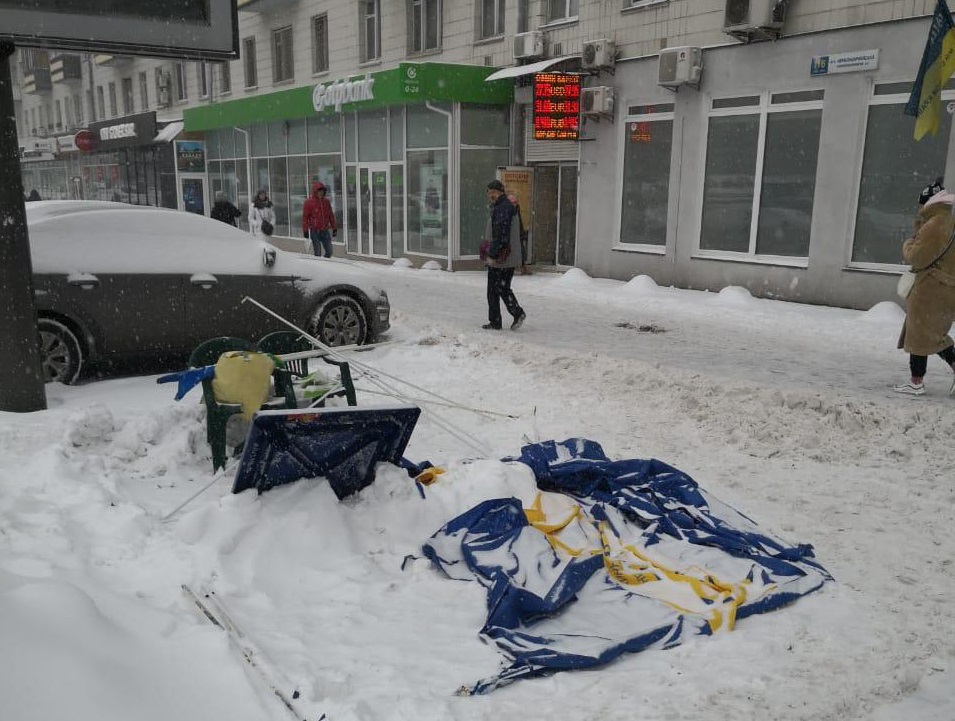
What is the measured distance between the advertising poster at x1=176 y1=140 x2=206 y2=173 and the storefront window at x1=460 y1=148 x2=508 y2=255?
50.2ft

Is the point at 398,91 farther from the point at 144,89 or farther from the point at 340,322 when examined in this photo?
the point at 144,89

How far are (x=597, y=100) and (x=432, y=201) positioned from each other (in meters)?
4.71

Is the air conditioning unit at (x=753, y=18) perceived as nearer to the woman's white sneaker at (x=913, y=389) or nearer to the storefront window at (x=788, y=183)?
the storefront window at (x=788, y=183)

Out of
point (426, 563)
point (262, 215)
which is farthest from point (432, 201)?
point (426, 563)

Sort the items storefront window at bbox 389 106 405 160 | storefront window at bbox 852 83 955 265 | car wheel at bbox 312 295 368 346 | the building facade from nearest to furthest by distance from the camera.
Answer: car wheel at bbox 312 295 368 346, storefront window at bbox 852 83 955 265, the building facade, storefront window at bbox 389 106 405 160

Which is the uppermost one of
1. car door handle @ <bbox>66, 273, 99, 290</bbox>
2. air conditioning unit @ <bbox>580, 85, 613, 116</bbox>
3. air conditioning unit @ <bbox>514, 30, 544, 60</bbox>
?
air conditioning unit @ <bbox>514, 30, 544, 60</bbox>

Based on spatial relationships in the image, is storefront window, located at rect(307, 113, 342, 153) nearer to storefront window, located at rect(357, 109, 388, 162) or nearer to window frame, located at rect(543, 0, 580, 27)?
storefront window, located at rect(357, 109, 388, 162)

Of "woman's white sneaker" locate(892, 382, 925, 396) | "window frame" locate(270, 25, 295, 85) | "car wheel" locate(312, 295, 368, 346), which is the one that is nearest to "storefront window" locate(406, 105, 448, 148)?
"window frame" locate(270, 25, 295, 85)

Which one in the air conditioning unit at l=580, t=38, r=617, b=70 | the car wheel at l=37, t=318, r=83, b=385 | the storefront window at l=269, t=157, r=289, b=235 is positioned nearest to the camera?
the car wheel at l=37, t=318, r=83, b=385

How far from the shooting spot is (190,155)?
29.1m

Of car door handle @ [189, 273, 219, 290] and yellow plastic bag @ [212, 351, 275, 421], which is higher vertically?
car door handle @ [189, 273, 219, 290]

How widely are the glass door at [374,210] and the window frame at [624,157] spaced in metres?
6.35

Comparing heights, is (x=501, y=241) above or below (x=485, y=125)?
below

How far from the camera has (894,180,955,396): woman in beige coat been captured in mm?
7145
